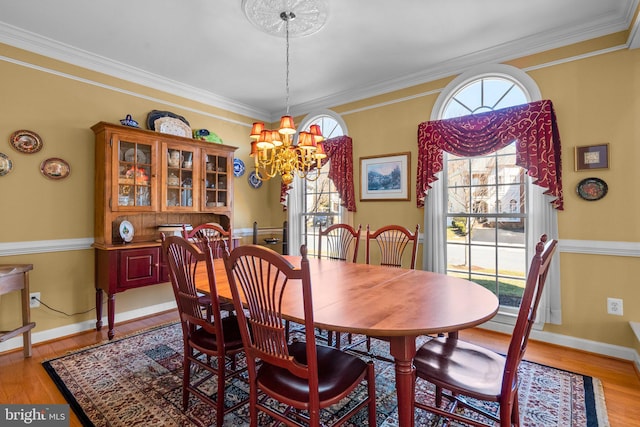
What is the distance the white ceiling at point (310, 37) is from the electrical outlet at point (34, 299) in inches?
84.3

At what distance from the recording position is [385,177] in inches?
145

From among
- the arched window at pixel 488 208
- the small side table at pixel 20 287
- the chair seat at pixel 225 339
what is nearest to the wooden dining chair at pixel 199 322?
the chair seat at pixel 225 339

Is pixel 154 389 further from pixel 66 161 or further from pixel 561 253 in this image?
pixel 561 253

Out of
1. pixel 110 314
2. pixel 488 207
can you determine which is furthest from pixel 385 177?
pixel 110 314

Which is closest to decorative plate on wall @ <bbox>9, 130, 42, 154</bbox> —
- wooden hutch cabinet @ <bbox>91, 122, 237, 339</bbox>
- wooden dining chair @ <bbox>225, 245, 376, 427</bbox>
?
wooden hutch cabinet @ <bbox>91, 122, 237, 339</bbox>

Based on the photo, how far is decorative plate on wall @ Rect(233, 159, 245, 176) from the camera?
4.37 meters

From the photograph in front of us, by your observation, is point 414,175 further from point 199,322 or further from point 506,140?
point 199,322

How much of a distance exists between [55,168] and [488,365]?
3.67 meters

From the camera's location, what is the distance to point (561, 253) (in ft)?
8.81

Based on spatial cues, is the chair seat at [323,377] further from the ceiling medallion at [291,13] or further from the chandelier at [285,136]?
the ceiling medallion at [291,13]

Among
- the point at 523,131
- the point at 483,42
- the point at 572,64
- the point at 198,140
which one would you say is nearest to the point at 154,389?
the point at 198,140

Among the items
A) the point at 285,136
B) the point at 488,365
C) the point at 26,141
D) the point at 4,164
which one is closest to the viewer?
the point at 488,365

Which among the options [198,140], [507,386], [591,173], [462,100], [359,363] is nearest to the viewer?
[507,386]

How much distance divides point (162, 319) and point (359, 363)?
8.95 feet
